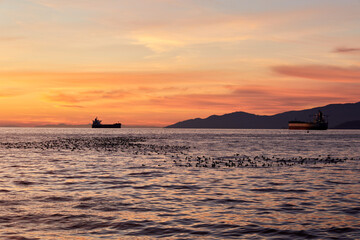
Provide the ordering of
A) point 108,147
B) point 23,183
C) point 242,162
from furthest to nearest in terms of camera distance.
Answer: point 108,147 → point 242,162 → point 23,183

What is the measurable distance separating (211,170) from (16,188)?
16.7 metres

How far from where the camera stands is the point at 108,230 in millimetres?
14852

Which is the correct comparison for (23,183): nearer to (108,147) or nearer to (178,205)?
(178,205)

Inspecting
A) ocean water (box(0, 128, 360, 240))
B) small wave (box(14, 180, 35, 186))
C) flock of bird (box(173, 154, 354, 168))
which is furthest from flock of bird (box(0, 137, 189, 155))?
small wave (box(14, 180, 35, 186))

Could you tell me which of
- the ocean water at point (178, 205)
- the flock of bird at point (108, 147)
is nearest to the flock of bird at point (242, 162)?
the ocean water at point (178, 205)

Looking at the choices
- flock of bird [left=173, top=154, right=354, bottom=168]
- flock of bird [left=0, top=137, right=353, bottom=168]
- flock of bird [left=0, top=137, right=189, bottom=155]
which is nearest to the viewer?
flock of bird [left=173, top=154, right=354, bottom=168]

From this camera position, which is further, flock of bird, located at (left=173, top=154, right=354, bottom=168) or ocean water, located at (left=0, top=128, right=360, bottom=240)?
flock of bird, located at (left=173, top=154, right=354, bottom=168)

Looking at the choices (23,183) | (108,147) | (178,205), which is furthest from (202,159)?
(108,147)

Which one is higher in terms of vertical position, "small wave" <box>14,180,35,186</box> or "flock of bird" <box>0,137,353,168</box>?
"small wave" <box>14,180,35,186</box>

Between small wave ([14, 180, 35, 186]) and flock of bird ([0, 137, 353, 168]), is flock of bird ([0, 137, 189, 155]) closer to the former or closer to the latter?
flock of bird ([0, 137, 353, 168])

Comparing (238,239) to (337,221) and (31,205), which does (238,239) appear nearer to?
(337,221)

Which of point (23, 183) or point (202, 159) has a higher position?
point (23, 183)

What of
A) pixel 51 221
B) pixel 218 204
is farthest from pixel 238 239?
pixel 51 221

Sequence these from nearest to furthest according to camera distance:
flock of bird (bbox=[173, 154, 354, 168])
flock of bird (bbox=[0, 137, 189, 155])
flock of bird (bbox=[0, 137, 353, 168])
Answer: flock of bird (bbox=[173, 154, 354, 168]) → flock of bird (bbox=[0, 137, 353, 168]) → flock of bird (bbox=[0, 137, 189, 155])
